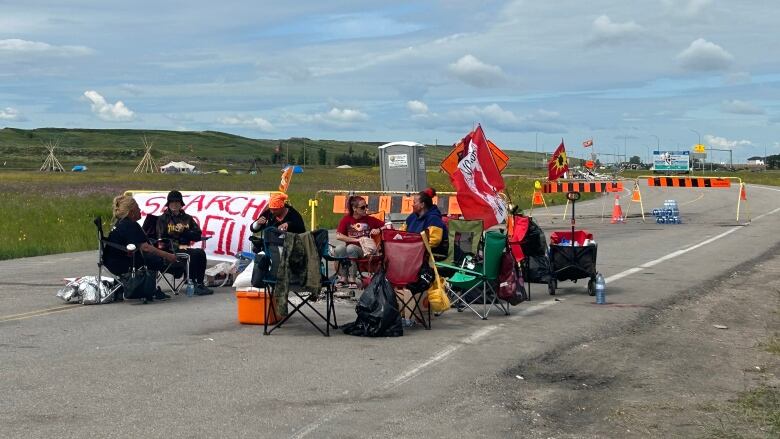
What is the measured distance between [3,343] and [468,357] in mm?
4542

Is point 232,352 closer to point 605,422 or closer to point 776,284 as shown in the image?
point 605,422

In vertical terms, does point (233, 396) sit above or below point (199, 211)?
below

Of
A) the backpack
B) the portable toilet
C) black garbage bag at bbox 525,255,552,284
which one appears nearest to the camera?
the backpack

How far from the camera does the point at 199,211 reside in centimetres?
1700

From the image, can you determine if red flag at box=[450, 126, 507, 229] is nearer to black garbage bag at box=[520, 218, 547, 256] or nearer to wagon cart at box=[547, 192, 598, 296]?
black garbage bag at box=[520, 218, 547, 256]

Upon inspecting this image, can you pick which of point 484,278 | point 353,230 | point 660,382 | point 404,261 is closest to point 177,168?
point 353,230

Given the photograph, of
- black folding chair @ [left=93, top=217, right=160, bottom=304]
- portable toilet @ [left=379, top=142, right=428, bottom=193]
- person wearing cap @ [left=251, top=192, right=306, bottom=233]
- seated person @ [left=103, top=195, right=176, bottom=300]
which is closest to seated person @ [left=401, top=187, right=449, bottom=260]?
person wearing cap @ [left=251, top=192, right=306, bottom=233]

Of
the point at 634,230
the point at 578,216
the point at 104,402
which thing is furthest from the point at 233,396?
the point at 578,216

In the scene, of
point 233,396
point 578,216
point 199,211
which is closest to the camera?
point 233,396

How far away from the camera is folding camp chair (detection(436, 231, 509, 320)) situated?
1190 centimetres

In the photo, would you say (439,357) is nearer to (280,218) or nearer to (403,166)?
(280,218)

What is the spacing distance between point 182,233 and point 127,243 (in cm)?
155

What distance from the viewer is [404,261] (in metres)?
11.1

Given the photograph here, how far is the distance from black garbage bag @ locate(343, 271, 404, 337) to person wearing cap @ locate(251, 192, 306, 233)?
8.15 ft
